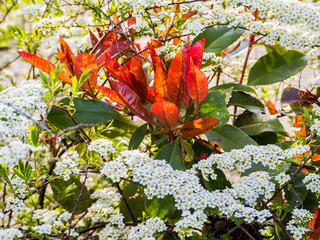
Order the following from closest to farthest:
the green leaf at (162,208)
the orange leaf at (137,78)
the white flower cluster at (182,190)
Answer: the white flower cluster at (182,190) → the green leaf at (162,208) → the orange leaf at (137,78)

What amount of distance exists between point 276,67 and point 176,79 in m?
0.49

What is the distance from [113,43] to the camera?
1355mm

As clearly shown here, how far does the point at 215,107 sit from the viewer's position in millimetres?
1070

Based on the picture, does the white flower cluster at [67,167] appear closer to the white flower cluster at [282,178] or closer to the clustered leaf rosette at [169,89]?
the clustered leaf rosette at [169,89]

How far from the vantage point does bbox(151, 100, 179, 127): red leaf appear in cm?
97

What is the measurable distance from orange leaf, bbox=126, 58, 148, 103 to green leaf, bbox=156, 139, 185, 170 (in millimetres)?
177

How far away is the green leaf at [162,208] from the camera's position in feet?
3.14

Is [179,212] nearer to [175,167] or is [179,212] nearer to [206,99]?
[175,167]

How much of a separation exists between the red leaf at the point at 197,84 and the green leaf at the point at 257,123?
26cm

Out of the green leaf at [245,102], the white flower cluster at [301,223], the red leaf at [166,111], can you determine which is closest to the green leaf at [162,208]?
the red leaf at [166,111]

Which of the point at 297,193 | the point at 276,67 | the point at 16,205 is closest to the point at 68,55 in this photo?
the point at 16,205

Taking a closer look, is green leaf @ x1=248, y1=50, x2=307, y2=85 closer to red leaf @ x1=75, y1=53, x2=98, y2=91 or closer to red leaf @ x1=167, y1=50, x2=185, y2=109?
red leaf @ x1=167, y1=50, x2=185, y2=109

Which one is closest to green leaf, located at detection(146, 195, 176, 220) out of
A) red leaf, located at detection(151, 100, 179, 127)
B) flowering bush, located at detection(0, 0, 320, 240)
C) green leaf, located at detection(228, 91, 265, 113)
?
flowering bush, located at detection(0, 0, 320, 240)

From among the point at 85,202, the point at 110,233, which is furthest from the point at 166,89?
the point at 85,202
